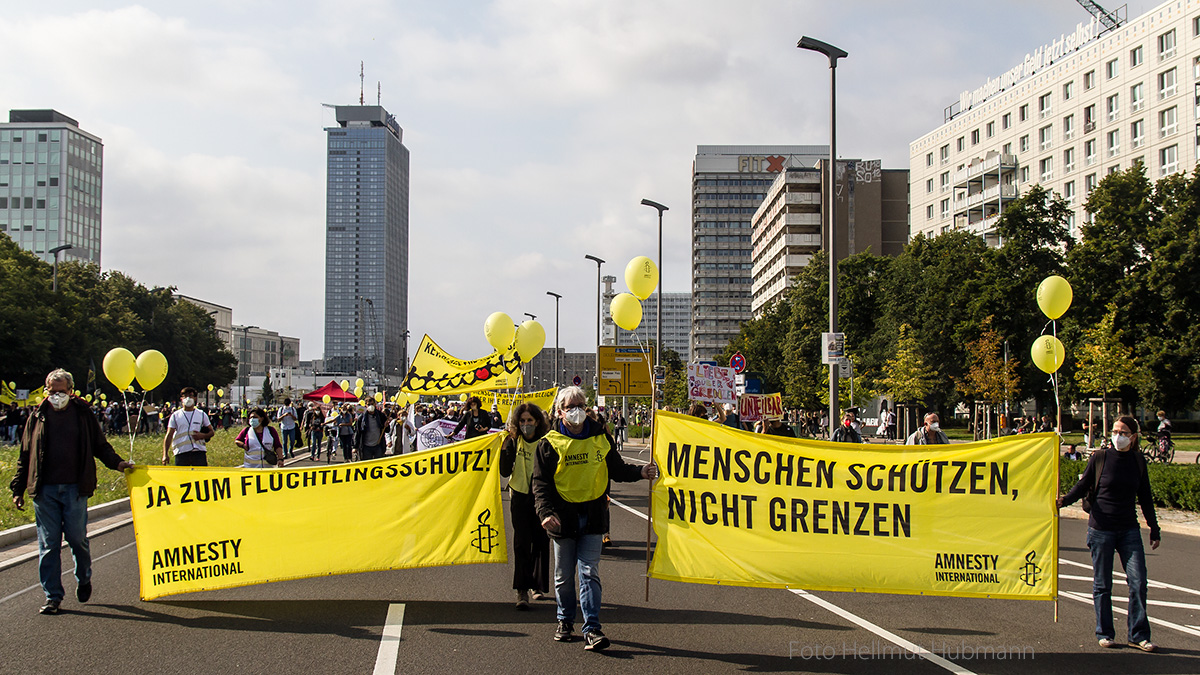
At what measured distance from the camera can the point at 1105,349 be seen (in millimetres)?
34375

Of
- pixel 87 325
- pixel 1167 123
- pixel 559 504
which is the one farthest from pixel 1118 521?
pixel 87 325

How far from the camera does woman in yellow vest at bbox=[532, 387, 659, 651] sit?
6277 mm

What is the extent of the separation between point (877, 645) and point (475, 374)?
1753 centimetres

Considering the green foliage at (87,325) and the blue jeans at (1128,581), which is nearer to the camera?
the blue jeans at (1128,581)

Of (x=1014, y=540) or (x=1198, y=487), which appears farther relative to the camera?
(x=1198, y=487)

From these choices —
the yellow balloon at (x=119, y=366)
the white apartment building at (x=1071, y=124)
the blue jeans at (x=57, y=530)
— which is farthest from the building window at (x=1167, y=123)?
the blue jeans at (x=57, y=530)

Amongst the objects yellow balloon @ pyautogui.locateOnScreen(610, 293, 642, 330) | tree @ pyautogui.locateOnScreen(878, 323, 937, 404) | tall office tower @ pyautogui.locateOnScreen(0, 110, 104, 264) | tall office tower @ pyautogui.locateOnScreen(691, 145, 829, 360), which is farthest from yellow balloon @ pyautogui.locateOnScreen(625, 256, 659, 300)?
tall office tower @ pyautogui.locateOnScreen(0, 110, 104, 264)

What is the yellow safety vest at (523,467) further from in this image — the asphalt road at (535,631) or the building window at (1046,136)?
the building window at (1046,136)

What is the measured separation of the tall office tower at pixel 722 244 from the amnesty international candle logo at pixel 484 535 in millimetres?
135255

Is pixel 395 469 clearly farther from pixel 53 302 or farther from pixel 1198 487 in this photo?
pixel 53 302

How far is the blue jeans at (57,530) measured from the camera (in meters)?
7.13

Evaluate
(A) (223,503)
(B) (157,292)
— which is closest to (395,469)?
(A) (223,503)

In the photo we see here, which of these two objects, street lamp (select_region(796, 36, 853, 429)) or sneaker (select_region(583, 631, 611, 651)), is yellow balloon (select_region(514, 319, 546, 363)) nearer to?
street lamp (select_region(796, 36, 853, 429))

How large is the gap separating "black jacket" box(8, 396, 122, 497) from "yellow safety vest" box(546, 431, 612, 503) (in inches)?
144
